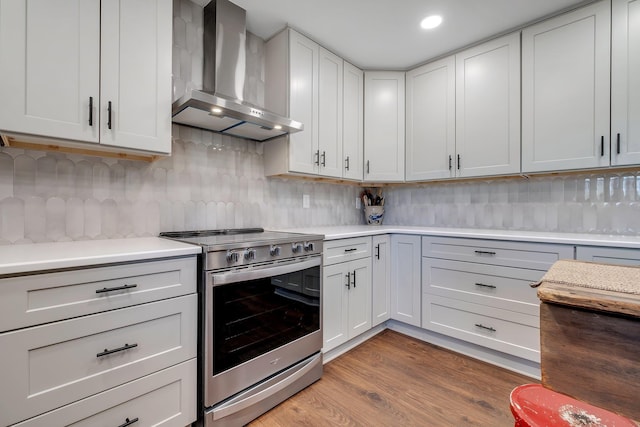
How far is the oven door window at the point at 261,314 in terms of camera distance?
1461 millimetres

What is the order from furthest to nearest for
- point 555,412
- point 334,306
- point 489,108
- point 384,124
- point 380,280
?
point 384,124 → point 380,280 → point 489,108 → point 334,306 → point 555,412

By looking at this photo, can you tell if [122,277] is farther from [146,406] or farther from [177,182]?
[177,182]

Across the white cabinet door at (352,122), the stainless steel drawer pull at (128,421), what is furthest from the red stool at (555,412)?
the white cabinet door at (352,122)

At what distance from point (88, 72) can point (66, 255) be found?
2.82ft

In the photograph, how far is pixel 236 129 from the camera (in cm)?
209

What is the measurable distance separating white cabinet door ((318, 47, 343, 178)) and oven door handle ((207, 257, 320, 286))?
956 mm

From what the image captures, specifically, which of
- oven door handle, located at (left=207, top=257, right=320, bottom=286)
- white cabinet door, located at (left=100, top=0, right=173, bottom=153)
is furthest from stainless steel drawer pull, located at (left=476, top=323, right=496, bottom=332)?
white cabinet door, located at (left=100, top=0, right=173, bottom=153)

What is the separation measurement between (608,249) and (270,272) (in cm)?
198

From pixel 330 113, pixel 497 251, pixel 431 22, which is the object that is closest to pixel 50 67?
pixel 330 113

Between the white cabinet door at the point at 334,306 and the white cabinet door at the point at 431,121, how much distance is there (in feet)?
4.50

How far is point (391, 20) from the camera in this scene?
2217 millimetres

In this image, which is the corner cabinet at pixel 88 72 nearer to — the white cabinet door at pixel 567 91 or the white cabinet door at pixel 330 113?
the white cabinet door at pixel 330 113

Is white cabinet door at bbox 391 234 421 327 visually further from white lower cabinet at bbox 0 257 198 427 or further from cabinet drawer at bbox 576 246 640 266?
white lower cabinet at bbox 0 257 198 427

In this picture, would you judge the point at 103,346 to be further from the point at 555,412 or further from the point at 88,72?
the point at 555,412
